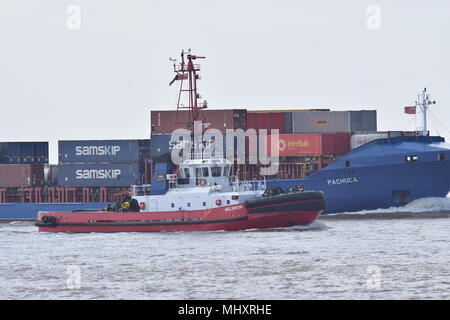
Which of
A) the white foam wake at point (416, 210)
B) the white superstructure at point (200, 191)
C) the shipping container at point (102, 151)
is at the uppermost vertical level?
the shipping container at point (102, 151)

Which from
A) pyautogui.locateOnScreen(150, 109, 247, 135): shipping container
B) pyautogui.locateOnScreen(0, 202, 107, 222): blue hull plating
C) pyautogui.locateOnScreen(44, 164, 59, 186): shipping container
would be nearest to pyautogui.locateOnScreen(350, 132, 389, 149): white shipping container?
pyautogui.locateOnScreen(150, 109, 247, 135): shipping container

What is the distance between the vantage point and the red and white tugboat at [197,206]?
166 ft

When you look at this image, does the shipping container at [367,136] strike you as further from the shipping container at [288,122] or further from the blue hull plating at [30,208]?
the blue hull plating at [30,208]

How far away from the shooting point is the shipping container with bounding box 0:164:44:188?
228 feet

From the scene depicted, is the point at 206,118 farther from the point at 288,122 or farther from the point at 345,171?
the point at 345,171

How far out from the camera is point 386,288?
3158 cm

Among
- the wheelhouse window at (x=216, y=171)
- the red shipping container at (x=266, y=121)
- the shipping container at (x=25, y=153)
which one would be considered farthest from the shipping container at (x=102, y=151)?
the wheelhouse window at (x=216, y=171)

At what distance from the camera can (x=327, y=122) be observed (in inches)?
2736

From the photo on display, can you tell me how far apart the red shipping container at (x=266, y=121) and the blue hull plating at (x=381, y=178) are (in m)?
4.73

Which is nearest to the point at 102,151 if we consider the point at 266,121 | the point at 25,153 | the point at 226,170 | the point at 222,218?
the point at 25,153

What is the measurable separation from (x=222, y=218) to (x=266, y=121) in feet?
63.4

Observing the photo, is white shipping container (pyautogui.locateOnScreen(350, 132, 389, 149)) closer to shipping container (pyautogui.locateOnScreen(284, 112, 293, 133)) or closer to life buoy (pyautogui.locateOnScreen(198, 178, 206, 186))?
shipping container (pyautogui.locateOnScreen(284, 112, 293, 133))
